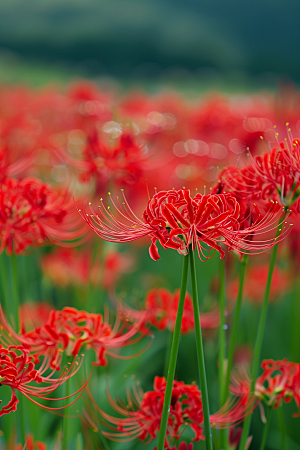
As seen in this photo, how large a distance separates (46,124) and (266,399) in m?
2.02

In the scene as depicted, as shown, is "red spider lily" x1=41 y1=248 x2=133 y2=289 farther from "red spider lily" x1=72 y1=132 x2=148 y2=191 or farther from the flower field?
"red spider lily" x1=72 y1=132 x2=148 y2=191

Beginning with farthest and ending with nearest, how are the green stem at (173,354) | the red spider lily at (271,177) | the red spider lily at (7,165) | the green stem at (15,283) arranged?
the red spider lily at (7,165)
the green stem at (15,283)
the red spider lily at (271,177)
the green stem at (173,354)

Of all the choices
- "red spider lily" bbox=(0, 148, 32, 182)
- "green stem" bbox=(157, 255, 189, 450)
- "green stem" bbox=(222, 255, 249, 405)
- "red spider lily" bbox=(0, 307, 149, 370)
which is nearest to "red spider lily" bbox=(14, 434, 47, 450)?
"red spider lily" bbox=(0, 307, 149, 370)

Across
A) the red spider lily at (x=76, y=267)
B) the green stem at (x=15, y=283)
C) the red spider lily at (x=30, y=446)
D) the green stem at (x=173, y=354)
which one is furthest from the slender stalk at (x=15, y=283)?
the red spider lily at (x=76, y=267)

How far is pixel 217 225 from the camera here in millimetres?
607

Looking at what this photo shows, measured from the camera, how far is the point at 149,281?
1.88 metres

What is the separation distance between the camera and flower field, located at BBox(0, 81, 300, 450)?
25.8 inches

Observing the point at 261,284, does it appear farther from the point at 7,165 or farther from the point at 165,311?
the point at 7,165

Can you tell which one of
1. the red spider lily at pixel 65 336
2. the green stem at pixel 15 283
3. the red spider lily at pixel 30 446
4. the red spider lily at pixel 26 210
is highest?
the red spider lily at pixel 26 210

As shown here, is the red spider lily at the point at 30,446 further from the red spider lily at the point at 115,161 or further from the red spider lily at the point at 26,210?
the red spider lily at the point at 115,161

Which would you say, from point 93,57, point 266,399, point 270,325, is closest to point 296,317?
point 270,325

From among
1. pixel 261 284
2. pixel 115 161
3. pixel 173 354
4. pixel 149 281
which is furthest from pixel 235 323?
pixel 149 281

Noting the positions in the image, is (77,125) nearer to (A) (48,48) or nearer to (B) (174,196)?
(B) (174,196)

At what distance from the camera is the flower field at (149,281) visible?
0.65 meters
